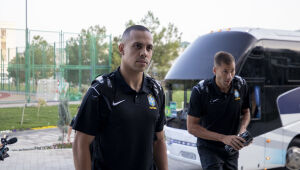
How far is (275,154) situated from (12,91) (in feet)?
72.2

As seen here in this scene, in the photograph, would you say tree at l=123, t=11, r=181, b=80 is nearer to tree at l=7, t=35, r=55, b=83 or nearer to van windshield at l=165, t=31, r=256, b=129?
tree at l=7, t=35, r=55, b=83

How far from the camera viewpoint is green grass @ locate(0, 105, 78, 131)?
14258 mm

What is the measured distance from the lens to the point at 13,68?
26672 millimetres

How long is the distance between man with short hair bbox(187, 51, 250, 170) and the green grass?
30.1ft

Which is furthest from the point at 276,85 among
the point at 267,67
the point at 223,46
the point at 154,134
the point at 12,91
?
the point at 12,91

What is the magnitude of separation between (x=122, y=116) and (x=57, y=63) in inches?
906

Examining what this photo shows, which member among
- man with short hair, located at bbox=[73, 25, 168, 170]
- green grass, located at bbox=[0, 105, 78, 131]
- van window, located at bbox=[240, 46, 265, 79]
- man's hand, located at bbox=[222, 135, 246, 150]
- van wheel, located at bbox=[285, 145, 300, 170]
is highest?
van window, located at bbox=[240, 46, 265, 79]

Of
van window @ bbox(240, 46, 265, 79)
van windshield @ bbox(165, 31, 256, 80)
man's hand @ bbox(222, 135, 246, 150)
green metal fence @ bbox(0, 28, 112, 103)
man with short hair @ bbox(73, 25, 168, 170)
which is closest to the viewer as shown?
man with short hair @ bbox(73, 25, 168, 170)

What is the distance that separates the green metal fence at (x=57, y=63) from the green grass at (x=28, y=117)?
3.03 m

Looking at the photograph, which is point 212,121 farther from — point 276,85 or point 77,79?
point 77,79

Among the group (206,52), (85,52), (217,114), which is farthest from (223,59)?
(85,52)

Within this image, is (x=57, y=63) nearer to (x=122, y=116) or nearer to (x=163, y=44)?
(x=163, y=44)

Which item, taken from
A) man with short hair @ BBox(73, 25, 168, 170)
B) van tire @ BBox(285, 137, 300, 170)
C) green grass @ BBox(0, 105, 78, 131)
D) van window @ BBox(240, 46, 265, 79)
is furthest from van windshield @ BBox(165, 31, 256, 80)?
green grass @ BBox(0, 105, 78, 131)

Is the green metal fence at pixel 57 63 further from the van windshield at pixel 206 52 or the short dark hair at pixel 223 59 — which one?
the short dark hair at pixel 223 59
